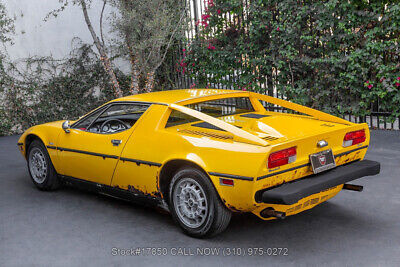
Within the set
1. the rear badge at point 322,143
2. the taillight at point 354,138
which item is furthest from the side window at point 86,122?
the taillight at point 354,138

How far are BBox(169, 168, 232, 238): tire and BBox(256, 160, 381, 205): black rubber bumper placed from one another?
0.45 meters

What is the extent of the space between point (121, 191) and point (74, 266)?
123 cm

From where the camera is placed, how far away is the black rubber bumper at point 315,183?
3.47 m

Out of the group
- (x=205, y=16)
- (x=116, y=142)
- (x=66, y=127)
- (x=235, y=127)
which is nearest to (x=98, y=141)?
(x=116, y=142)

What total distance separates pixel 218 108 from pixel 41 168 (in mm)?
2581

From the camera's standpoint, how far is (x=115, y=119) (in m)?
5.08

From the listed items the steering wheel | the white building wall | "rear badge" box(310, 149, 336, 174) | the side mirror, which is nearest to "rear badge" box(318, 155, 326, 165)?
"rear badge" box(310, 149, 336, 174)

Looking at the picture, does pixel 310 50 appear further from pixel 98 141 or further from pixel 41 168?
pixel 41 168

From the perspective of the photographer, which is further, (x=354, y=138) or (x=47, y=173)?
(x=47, y=173)

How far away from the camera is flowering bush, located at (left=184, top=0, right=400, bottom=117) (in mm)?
8297

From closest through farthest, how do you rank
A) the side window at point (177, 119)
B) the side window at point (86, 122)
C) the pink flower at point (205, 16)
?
the side window at point (177, 119)
the side window at point (86, 122)
the pink flower at point (205, 16)

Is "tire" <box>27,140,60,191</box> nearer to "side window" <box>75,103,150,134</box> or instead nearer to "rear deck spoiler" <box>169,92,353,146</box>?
"side window" <box>75,103,150,134</box>

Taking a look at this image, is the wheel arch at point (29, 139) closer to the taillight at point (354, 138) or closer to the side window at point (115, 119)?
the side window at point (115, 119)

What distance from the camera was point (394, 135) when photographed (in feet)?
27.0
